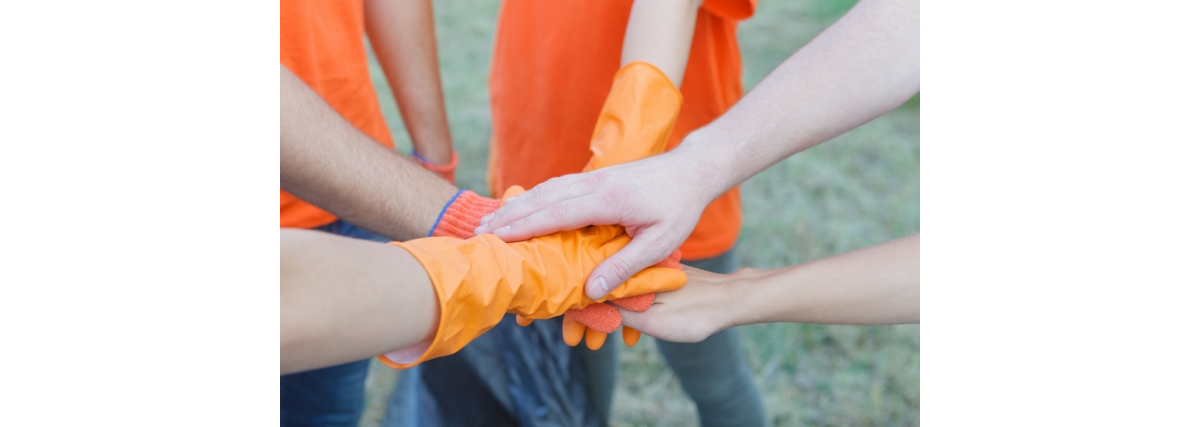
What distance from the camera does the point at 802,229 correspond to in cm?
288

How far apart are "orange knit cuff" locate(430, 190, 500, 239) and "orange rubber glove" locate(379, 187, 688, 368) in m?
0.12

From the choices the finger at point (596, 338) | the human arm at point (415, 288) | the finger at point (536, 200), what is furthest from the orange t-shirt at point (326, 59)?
the finger at point (596, 338)

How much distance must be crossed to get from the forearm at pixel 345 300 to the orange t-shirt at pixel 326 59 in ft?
1.40

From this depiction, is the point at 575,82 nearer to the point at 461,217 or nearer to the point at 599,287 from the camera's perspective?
the point at 461,217

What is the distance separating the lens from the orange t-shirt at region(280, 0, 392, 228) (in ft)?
3.54

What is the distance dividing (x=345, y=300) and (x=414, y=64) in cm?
85

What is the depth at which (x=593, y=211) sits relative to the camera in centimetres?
100

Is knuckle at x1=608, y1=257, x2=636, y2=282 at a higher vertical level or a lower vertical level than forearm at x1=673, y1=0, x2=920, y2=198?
lower

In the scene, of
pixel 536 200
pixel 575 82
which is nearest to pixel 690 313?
pixel 536 200

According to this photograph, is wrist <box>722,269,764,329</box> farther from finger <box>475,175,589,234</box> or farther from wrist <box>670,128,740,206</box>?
finger <box>475,175,589,234</box>

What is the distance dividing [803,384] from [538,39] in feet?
4.97

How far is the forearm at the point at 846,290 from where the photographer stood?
3.47 ft

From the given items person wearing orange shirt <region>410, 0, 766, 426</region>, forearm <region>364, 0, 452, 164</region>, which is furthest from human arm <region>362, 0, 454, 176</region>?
person wearing orange shirt <region>410, 0, 766, 426</region>

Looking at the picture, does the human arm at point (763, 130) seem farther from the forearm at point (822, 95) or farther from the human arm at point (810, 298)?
the human arm at point (810, 298)
